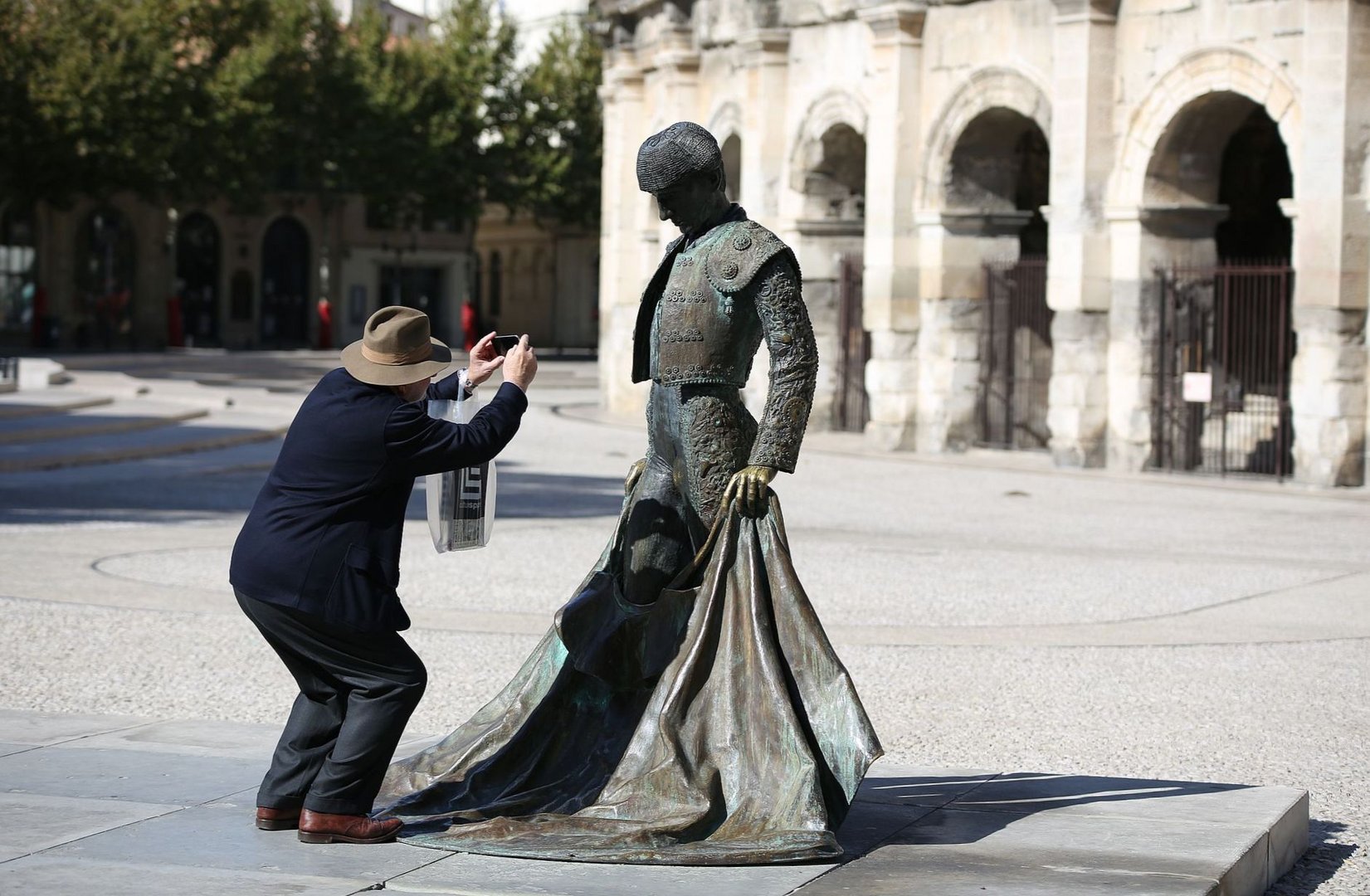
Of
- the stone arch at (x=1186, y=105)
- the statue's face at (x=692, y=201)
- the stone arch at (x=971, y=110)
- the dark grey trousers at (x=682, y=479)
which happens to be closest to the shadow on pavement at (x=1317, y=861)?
the dark grey trousers at (x=682, y=479)

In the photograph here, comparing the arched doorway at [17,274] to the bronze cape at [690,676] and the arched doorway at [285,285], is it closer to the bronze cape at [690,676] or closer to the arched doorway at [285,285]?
the arched doorway at [285,285]

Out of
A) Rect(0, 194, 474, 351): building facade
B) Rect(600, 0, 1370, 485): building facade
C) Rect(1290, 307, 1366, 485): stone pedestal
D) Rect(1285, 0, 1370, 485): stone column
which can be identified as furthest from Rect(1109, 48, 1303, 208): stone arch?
Rect(0, 194, 474, 351): building facade

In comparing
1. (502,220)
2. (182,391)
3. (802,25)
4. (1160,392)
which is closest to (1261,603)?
(1160,392)

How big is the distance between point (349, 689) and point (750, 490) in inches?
50.6

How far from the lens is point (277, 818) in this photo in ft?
18.8

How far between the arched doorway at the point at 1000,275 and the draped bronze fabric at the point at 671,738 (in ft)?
58.4

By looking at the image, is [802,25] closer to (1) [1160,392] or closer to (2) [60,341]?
(1) [1160,392]

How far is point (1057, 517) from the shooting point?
55.8 ft

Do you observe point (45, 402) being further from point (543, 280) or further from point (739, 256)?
point (543, 280)

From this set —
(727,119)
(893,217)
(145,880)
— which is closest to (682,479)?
(145,880)

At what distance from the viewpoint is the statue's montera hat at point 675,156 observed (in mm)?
6066

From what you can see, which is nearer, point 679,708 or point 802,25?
point 679,708

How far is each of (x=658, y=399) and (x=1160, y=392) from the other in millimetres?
16080

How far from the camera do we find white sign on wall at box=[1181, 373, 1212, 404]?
20.8 metres
